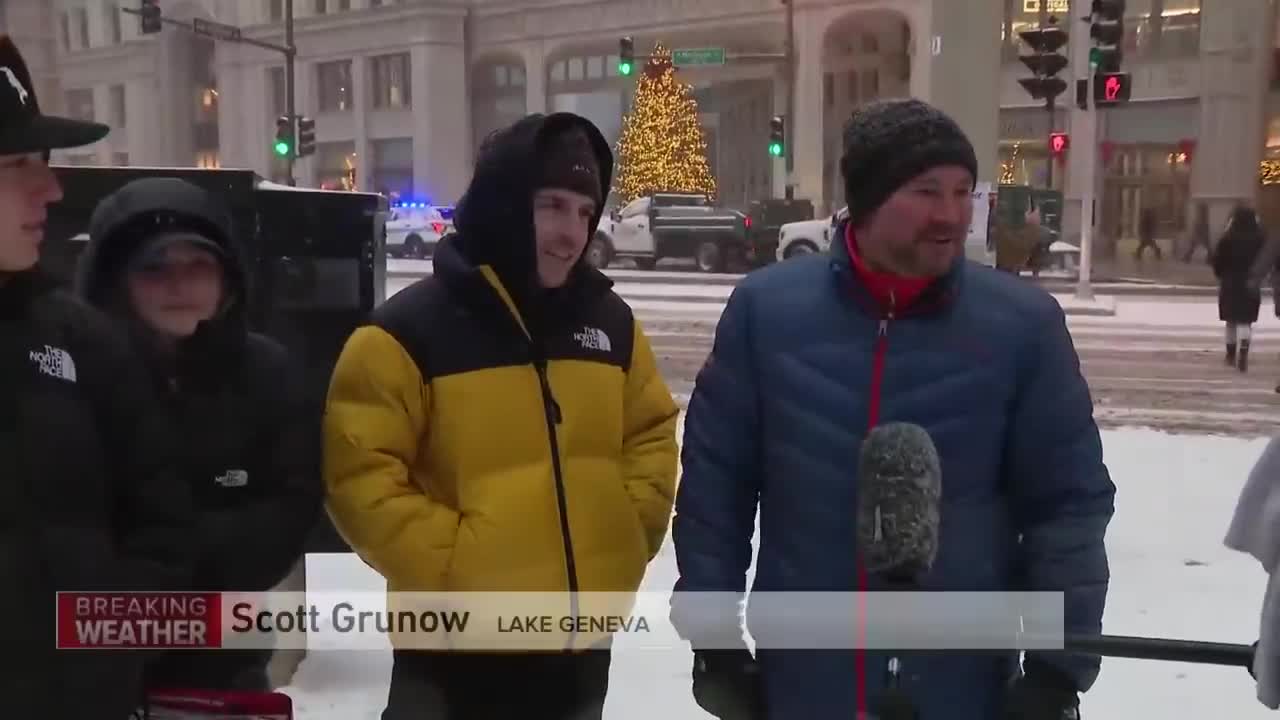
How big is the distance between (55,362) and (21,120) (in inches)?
17.8

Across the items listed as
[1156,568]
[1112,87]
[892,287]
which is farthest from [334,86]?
[892,287]

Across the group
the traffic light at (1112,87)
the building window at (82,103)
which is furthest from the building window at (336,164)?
the traffic light at (1112,87)

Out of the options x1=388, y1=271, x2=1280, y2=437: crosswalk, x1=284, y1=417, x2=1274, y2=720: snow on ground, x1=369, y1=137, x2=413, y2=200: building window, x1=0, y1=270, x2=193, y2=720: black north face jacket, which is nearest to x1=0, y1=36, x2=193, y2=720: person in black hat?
x1=0, y1=270, x2=193, y2=720: black north face jacket

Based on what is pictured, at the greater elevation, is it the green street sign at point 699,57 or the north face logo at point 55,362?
the green street sign at point 699,57

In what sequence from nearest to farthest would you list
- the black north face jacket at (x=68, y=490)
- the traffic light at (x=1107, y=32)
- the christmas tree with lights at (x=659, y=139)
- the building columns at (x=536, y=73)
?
the black north face jacket at (x=68, y=490) < the traffic light at (x=1107, y=32) < the christmas tree with lights at (x=659, y=139) < the building columns at (x=536, y=73)

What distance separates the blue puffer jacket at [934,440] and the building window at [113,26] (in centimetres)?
6003

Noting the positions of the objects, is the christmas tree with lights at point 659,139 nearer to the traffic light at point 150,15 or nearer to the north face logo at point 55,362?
the traffic light at point 150,15

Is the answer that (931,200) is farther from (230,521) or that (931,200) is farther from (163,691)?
(163,691)

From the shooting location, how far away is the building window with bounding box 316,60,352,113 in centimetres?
4725

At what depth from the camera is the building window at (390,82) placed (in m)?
45.4

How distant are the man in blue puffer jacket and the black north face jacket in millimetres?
1098

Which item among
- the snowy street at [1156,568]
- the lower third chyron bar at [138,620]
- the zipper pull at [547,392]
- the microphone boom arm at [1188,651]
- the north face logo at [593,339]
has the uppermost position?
the north face logo at [593,339]

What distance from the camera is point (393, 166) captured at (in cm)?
4653

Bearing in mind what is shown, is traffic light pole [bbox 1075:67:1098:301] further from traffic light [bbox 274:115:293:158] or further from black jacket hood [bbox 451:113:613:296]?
traffic light [bbox 274:115:293:158]
